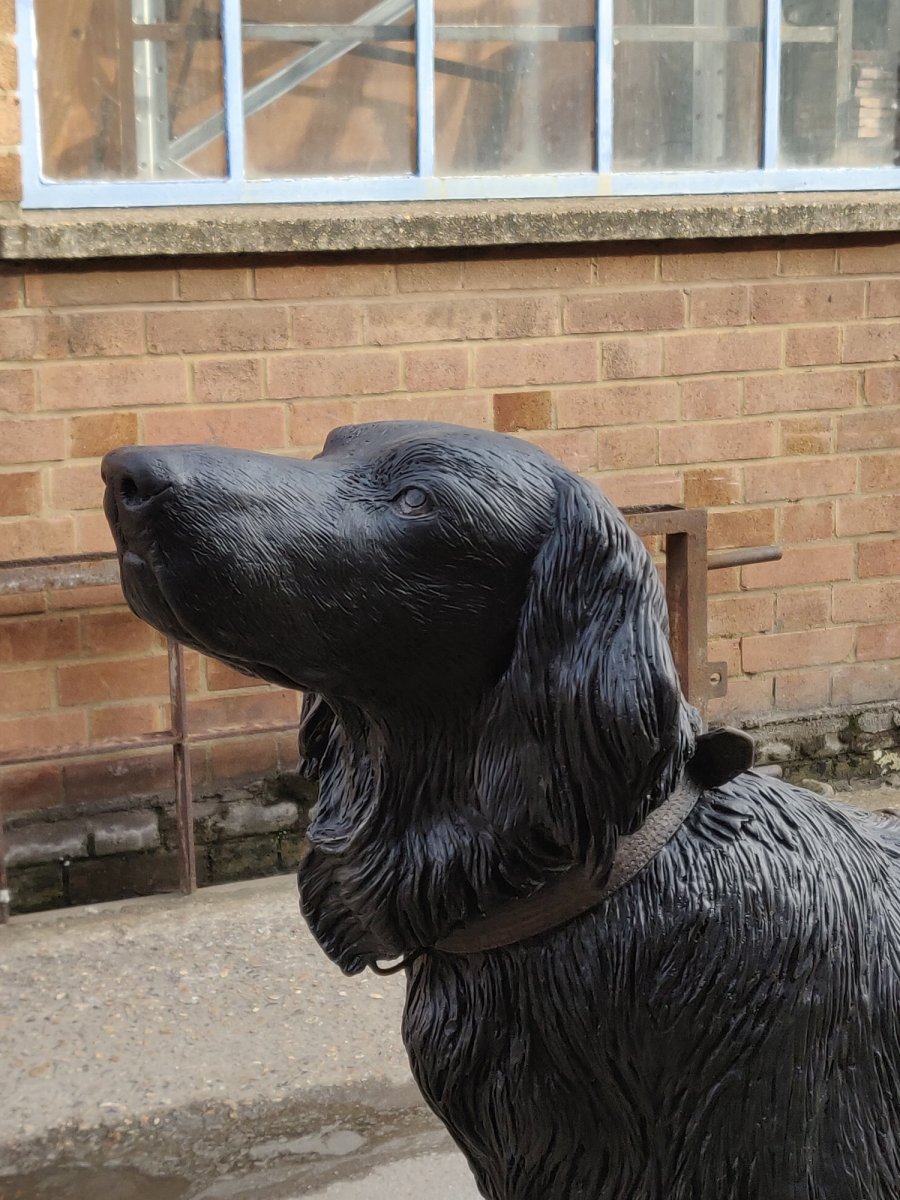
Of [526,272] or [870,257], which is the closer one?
[526,272]

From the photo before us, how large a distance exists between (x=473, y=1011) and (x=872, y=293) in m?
4.28

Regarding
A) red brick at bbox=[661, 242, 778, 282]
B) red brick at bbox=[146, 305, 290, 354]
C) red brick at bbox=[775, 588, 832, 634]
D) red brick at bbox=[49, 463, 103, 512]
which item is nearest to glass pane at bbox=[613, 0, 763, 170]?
red brick at bbox=[661, 242, 778, 282]

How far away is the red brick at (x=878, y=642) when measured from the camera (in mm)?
5449

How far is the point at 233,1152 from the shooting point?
316 cm

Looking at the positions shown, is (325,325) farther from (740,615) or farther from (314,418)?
(740,615)

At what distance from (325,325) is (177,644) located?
1.26 meters

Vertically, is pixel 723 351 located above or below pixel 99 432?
above

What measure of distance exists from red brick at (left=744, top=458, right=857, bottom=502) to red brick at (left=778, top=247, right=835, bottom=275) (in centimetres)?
69

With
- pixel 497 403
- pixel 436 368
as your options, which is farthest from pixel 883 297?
pixel 436 368

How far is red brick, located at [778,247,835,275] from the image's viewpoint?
5.13m

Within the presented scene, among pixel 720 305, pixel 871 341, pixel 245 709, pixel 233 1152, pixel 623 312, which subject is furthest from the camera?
pixel 871 341

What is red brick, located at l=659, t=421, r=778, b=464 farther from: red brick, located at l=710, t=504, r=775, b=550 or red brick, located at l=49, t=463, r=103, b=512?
red brick, located at l=49, t=463, r=103, b=512

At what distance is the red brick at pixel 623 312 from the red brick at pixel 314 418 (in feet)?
2.80

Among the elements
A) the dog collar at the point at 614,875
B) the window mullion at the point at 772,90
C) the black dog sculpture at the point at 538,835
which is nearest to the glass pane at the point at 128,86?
the window mullion at the point at 772,90
